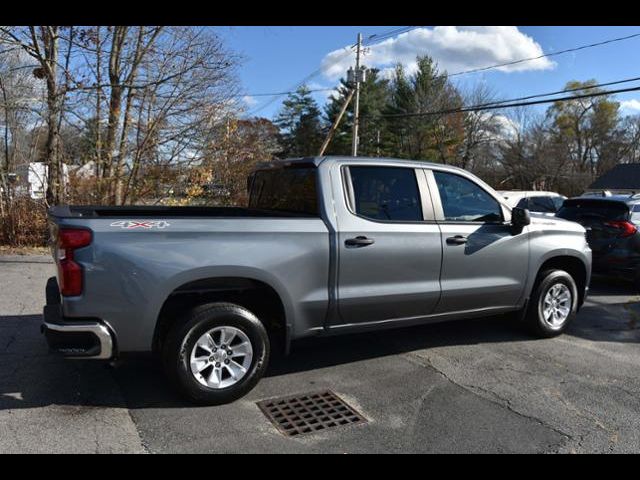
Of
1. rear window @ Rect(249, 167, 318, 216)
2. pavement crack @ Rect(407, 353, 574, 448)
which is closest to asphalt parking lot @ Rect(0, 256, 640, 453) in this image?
pavement crack @ Rect(407, 353, 574, 448)

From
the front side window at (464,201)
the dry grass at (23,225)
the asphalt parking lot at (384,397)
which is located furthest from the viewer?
the dry grass at (23,225)

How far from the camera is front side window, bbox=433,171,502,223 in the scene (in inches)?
196

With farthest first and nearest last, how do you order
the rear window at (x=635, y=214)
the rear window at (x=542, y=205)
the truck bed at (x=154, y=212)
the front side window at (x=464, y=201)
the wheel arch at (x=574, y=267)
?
the rear window at (x=542, y=205)
the rear window at (x=635, y=214)
the wheel arch at (x=574, y=267)
the front side window at (x=464, y=201)
the truck bed at (x=154, y=212)

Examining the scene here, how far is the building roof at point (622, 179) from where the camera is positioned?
4112 cm

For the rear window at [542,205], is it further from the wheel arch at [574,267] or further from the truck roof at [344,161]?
the truck roof at [344,161]

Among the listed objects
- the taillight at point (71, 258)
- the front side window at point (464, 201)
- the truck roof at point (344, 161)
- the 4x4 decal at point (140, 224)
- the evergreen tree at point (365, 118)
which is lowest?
the taillight at point (71, 258)

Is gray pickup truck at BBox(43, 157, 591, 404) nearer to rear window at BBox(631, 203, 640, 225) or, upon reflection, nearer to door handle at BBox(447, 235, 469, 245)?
door handle at BBox(447, 235, 469, 245)

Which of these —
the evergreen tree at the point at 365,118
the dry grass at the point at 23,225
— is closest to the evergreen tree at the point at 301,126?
the evergreen tree at the point at 365,118

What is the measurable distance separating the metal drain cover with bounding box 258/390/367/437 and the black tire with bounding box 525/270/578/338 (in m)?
2.63

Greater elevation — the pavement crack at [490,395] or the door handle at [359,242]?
the door handle at [359,242]

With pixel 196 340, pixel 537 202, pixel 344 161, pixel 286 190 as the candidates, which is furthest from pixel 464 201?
pixel 537 202

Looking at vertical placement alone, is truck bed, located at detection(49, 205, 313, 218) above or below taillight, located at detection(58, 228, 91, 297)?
above

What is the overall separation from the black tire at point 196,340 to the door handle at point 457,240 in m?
1.94

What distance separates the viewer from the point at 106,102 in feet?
38.7
